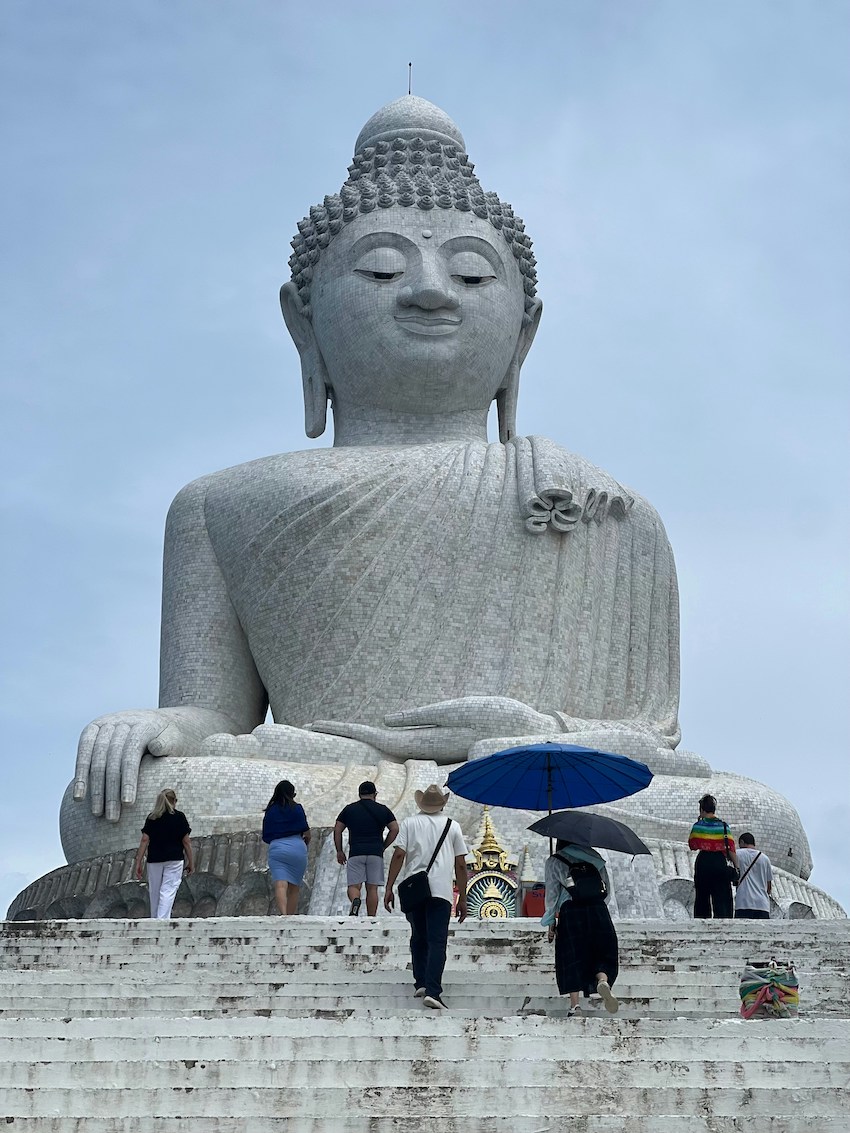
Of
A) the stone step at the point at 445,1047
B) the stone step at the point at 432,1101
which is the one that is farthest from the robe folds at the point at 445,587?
the stone step at the point at 432,1101

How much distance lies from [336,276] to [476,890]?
689 cm

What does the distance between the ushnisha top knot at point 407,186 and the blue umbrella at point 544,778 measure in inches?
341

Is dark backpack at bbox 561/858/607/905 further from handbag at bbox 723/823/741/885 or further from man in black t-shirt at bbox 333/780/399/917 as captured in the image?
handbag at bbox 723/823/741/885

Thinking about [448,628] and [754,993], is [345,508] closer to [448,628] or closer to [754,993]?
[448,628]

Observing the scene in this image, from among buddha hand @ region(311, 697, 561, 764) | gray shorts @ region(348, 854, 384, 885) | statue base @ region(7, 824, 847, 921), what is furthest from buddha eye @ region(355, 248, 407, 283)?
gray shorts @ region(348, 854, 384, 885)

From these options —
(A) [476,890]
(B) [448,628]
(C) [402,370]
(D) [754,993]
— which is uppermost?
(C) [402,370]

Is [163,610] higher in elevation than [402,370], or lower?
lower

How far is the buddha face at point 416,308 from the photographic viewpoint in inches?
695

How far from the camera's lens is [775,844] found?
48.6ft

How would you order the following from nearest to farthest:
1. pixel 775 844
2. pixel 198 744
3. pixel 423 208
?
pixel 775 844, pixel 198 744, pixel 423 208

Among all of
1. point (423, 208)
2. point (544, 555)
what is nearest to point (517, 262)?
point (423, 208)

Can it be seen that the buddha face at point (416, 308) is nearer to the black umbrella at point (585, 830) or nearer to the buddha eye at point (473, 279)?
the buddha eye at point (473, 279)

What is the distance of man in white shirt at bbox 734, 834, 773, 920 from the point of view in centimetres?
1126

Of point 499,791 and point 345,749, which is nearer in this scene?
point 499,791
